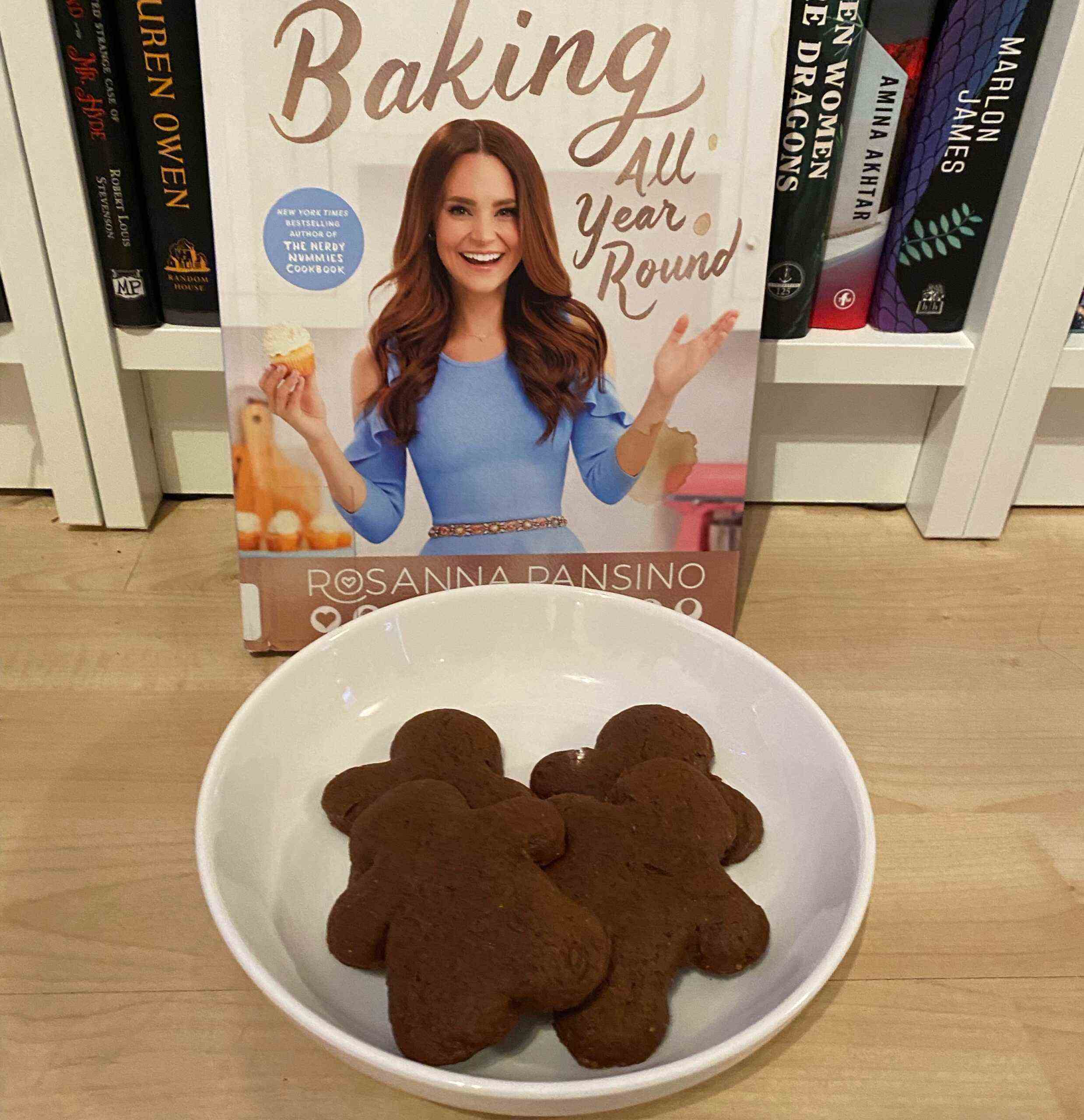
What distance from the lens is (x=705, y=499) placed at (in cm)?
69

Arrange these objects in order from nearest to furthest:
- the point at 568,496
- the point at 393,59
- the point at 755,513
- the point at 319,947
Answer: the point at 319,947 < the point at 393,59 < the point at 568,496 < the point at 755,513

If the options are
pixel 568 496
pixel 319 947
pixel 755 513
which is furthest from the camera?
pixel 755 513

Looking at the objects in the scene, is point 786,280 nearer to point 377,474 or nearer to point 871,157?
point 871,157

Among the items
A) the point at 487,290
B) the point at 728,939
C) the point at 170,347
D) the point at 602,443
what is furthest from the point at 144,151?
the point at 728,939

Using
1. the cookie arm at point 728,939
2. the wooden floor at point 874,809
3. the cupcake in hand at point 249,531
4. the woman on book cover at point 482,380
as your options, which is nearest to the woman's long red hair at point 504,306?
the woman on book cover at point 482,380

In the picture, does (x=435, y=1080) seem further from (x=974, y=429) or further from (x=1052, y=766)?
(x=974, y=429)

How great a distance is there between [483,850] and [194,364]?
429 millimetres

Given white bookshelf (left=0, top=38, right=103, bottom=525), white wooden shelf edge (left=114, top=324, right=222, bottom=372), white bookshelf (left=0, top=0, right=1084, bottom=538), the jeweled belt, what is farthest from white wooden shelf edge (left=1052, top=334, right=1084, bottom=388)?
white bookshelf (left=0, top=38, right=103, bottom=525)

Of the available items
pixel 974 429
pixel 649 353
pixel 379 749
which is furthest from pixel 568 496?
pixel 974 429

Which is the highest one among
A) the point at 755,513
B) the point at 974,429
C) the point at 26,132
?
the point at 26,132

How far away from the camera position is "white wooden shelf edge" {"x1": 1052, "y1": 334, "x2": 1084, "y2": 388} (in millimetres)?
722

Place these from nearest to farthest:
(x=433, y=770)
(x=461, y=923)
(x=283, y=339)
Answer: (x=461, y=923) → (x=433, y=770) → (x=283, y=339)

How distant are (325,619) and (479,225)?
0.28m

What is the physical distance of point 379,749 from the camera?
23.0 inches
